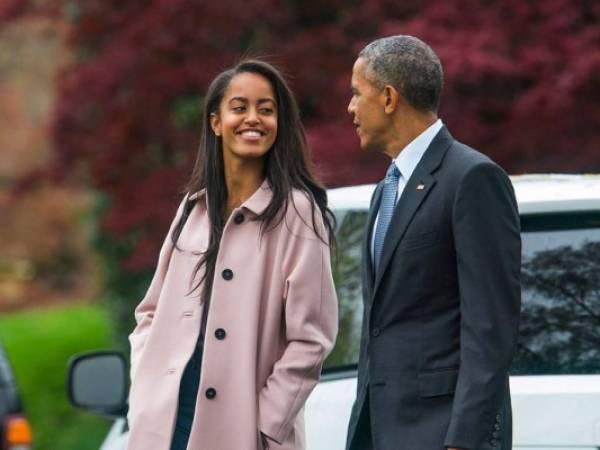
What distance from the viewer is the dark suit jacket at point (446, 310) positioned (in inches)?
144

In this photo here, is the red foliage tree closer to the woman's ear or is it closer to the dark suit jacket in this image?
the woman's ear

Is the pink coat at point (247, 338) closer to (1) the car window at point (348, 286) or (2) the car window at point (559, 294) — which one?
(2) the car window at point (559, 294)

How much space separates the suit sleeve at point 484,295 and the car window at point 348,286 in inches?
47.9

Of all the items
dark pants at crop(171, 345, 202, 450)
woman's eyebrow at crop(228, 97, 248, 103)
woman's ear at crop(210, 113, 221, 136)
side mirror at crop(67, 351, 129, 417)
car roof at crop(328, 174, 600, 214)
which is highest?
woman's eyebrow at crop(228, 97, 248, 103)

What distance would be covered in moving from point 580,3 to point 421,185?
404cm

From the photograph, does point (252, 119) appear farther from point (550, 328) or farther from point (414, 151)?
point (550, 328)

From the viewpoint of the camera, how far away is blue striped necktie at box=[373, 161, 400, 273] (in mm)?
3944

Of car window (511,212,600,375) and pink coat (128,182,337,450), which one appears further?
car window (511,212,600,375)

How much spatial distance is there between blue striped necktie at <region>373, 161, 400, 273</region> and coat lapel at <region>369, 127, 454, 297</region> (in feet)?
0.16

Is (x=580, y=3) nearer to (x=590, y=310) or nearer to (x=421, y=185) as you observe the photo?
(x=590, y=310)

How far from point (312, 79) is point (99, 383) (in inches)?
147

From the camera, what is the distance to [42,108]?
28.4 meters

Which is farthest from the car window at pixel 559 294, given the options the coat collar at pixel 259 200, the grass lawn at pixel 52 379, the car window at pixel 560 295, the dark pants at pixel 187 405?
the grass lawn at pixel 52 379

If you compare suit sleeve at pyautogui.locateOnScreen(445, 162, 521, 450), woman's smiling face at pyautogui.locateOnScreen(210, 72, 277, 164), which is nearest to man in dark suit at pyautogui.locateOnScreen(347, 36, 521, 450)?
suit sleeve at pyautogui.locateOnScreen(445, 162, 521, 450)
